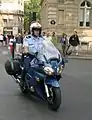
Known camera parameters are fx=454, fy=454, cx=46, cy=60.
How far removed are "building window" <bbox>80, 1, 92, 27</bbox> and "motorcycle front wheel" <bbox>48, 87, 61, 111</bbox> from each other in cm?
3401

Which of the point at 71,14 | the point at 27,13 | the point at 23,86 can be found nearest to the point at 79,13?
the point at 71,14

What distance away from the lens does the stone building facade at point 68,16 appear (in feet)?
137

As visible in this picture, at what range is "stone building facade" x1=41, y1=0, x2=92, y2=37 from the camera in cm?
4188

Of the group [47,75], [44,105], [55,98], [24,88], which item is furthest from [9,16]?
[55,98]

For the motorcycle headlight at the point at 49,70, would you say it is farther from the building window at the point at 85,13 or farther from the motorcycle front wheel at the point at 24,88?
the building window at the point at 85,13

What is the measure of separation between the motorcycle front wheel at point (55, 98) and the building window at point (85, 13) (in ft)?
112

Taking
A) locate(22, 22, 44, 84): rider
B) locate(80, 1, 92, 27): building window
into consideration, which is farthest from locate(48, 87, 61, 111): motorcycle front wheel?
locate(80, 1, 92, 27): building window

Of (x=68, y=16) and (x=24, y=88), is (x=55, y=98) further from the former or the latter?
(x=68, y=16)

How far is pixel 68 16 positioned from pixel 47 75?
33352 millimetres

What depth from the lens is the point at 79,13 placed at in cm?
4244

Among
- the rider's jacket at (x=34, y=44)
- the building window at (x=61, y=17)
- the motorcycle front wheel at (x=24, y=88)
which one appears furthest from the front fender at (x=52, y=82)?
the building window at (x=61, y=17)

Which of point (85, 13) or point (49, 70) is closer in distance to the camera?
point (49, 70)

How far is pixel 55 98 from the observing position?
8.77 meters

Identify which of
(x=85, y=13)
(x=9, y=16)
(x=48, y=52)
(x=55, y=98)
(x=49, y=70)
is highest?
(x=85, y=13)
